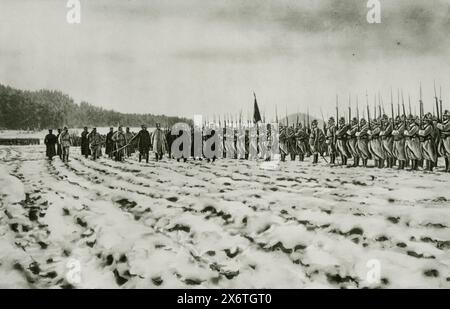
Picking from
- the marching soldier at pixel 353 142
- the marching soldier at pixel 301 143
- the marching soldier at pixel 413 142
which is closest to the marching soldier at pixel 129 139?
the marching soldier at pixel 301 143

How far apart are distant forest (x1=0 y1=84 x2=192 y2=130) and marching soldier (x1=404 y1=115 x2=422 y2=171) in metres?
3.46

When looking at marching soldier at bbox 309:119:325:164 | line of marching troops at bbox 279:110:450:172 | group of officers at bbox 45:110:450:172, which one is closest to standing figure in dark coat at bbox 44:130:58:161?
group of officers at bbox 45:110:450:172

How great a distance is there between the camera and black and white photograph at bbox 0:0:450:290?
12.8ft

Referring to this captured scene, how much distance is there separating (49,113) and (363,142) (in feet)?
16.5

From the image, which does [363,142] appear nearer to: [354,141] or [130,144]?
[354,141]

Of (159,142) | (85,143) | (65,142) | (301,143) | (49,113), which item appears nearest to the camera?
(49,113)

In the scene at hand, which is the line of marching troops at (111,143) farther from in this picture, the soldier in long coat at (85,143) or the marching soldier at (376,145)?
the marching soldier at (376,145)

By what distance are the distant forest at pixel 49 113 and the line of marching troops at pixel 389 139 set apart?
2448 millimetres

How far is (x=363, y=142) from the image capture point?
770 centimetres

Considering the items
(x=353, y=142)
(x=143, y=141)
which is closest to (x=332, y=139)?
(x=353, y=142)

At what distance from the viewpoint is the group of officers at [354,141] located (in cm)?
620

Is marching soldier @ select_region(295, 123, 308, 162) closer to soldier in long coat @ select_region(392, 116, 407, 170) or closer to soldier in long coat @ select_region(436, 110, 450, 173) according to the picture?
soldier in long coat @ select_region(392, 116, 407, 170)

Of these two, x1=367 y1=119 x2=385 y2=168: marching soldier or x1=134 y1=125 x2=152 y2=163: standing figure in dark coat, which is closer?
x1=367 y1=119 x2=385 y2=168: marching soldier
